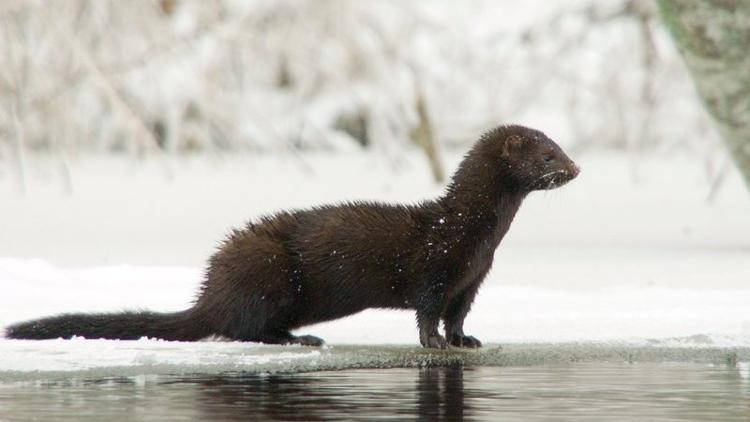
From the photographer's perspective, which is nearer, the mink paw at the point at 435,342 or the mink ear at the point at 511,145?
the mink paw at the point at 435,342

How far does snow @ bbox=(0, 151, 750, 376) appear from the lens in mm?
7695

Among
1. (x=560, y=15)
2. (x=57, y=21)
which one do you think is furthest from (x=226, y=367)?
(x=560, y=15)

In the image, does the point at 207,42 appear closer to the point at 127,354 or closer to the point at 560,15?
the point at 560,15

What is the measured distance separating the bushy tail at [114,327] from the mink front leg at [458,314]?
1.21 m

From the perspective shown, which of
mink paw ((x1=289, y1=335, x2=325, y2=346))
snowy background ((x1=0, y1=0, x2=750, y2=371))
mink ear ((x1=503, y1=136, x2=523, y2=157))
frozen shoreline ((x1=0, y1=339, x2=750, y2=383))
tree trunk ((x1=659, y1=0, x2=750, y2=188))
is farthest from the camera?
tree trunk ((x1=659, y1=0, x2=750, y2=188))

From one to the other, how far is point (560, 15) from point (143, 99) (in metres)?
5.52

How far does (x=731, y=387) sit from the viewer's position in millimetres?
6176

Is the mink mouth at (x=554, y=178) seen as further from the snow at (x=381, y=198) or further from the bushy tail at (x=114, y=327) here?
the bushy tail at (x=114, y=327)

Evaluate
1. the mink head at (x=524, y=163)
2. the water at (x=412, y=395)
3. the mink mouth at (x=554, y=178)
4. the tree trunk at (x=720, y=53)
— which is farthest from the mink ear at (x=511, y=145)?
the tree trunk at (x=720, y=53)

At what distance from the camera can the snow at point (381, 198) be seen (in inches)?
303

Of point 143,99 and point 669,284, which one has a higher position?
point 143,99

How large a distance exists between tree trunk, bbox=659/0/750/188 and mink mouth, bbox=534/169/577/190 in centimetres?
373

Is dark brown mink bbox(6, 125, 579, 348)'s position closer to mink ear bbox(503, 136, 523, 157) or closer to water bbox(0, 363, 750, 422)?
mink ear bbox(503, 136, 523, 157)

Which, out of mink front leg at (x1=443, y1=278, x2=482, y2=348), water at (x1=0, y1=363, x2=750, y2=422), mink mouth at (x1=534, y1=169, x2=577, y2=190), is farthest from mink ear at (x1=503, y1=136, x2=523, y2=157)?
water at (x1=0, y1=363, x2=750, y2=422)
